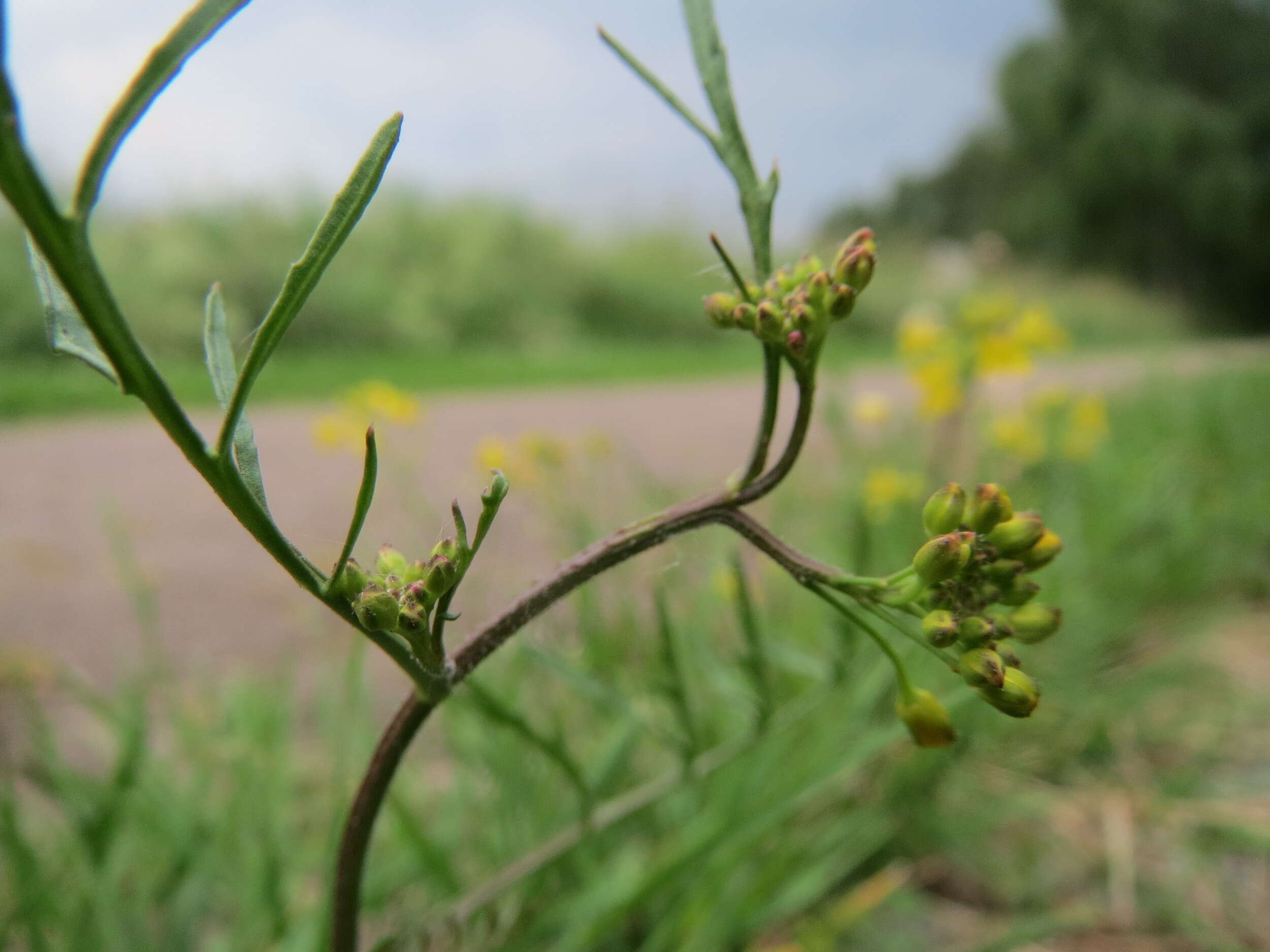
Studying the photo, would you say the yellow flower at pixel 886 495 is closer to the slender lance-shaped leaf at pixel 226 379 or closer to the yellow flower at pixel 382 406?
the yellow flower at pixel 382 406

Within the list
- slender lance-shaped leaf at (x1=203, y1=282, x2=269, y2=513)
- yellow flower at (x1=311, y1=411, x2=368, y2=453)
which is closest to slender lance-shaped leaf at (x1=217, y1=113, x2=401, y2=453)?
slender lance-shaped leaf at (x1=203, y1=282, x2=269, y2=513)

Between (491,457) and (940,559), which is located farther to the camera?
(491,457)

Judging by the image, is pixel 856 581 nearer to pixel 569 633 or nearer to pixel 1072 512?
pixel 569 633

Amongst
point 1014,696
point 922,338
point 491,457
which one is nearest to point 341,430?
point 491,457

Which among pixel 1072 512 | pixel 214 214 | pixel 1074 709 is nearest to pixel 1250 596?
pixel 1072 512

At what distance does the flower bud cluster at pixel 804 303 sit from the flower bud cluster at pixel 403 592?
7cm

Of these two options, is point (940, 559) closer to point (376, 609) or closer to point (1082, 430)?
point (376, 609)

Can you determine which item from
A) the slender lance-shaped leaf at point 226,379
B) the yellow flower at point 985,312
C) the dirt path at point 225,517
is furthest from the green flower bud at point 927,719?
the yellow flower at point 985,312

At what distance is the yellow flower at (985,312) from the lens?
2.72ft

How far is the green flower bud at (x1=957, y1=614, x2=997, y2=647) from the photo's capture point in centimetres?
16

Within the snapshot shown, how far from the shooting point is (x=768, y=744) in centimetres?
45

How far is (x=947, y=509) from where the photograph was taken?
176 millimetres

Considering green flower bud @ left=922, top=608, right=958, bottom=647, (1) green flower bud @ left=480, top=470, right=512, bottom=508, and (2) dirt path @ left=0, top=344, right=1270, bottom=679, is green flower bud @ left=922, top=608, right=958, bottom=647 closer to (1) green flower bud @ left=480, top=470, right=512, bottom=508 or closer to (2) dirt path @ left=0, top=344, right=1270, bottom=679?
(1) green flower bud @ left=480, top=470, right=512, bottom=508

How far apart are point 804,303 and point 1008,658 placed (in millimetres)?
73
